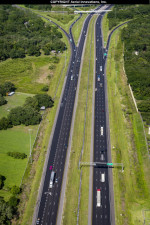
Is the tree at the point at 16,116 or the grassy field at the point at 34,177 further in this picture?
the tree at the point at 16,116

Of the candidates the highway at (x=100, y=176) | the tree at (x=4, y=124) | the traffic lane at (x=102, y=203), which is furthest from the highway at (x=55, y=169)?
A: the tree at (x=4, y=124)

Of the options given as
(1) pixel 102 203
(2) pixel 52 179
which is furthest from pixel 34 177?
(1) pixel 102 203

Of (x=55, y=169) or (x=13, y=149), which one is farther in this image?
(x=13, y=149)

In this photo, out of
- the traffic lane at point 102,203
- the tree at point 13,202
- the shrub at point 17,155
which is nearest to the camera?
the traffic lane at point 102,203

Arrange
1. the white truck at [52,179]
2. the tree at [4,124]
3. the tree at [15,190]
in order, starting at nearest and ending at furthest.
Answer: the tree at [15,190], the white truck at [52,179], the tree at [4,124]

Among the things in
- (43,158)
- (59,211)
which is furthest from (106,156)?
(59,211)

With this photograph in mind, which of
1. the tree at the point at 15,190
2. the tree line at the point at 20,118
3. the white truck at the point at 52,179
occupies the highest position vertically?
the tree line at the point at 20,118

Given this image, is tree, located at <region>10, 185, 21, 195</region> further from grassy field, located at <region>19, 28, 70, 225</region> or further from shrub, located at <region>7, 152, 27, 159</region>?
shrub, located at <region>7, 152, 27, 159</region>

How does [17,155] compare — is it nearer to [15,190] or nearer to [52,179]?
[52,179]

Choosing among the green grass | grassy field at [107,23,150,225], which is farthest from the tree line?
grassy field at [107,23,150,225]

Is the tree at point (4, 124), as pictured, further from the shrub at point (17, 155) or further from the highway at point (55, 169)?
the shrub at point (17, 155)
